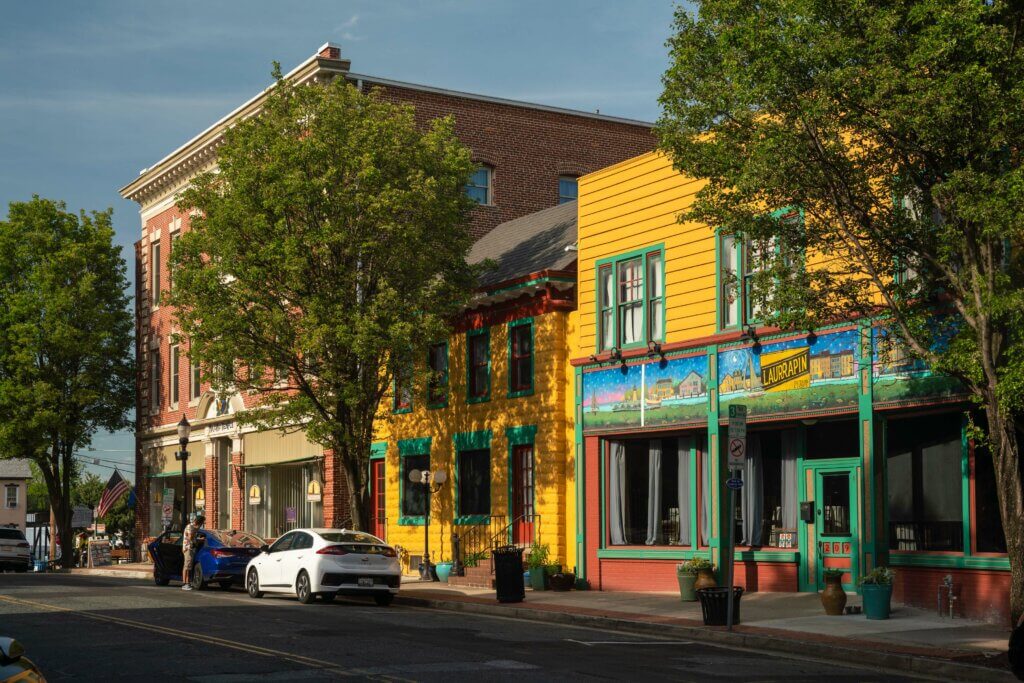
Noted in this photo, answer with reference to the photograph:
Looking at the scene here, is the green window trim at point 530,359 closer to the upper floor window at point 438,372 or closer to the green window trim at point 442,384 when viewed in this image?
the upper floor window at point 438,372

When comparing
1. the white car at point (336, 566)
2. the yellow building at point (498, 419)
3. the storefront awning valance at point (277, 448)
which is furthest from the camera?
the storefront awning valance at point (277, 448)

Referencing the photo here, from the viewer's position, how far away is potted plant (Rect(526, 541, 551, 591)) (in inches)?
1085

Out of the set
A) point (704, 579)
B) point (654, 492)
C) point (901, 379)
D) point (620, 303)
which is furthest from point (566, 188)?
point (901, 379)

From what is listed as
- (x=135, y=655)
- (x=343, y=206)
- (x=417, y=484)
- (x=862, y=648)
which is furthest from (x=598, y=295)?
(x=135, y=655)

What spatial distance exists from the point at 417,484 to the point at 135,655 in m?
18.7

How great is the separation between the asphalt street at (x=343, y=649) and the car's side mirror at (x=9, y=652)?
577 centimetres

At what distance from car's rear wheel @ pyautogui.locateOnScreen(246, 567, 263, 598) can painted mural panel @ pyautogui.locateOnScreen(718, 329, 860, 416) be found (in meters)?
9.67

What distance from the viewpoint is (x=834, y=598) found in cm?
1988

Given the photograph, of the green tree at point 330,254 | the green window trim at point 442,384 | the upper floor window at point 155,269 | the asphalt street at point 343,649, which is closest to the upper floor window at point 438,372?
the green window trim at point 442,384

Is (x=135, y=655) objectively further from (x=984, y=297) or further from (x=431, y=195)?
(x=431, y=195)

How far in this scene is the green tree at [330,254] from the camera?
92.1ft

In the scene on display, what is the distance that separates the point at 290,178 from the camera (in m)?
27.5

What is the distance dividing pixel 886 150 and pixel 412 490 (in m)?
20.0

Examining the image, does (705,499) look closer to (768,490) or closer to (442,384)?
(768,490)
